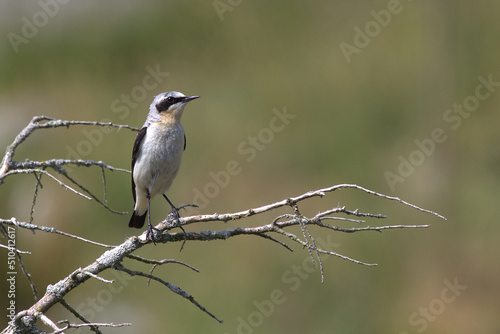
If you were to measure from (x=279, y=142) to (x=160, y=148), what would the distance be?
6.00 metres

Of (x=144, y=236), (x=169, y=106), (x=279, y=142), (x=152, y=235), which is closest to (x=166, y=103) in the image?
(x=169, y=106)

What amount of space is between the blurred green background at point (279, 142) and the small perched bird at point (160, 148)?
3861mm

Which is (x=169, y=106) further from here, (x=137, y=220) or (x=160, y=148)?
(x=137, y=220)

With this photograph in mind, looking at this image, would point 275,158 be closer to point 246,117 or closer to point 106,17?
point 246,117

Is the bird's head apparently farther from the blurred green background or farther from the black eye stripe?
the blurred green background

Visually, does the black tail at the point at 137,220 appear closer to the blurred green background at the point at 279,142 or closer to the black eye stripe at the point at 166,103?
the black eye stripe at the point at 166,103

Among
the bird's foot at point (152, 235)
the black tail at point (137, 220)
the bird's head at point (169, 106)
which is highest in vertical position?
the bird's head at point (169, 106)

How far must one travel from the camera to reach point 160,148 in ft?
18.5

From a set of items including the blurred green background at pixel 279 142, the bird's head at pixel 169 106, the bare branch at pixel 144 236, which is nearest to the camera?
the bare branch at pixel 144 236

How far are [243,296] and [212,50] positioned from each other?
522 centimetres

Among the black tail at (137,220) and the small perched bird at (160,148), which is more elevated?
the small perched bird at (160,148)

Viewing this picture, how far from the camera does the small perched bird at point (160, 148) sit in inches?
222

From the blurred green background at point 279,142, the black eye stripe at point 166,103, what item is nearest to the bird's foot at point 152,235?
the black eye stripe at point 166,103

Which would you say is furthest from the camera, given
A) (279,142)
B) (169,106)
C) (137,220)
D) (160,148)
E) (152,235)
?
(279,142)
